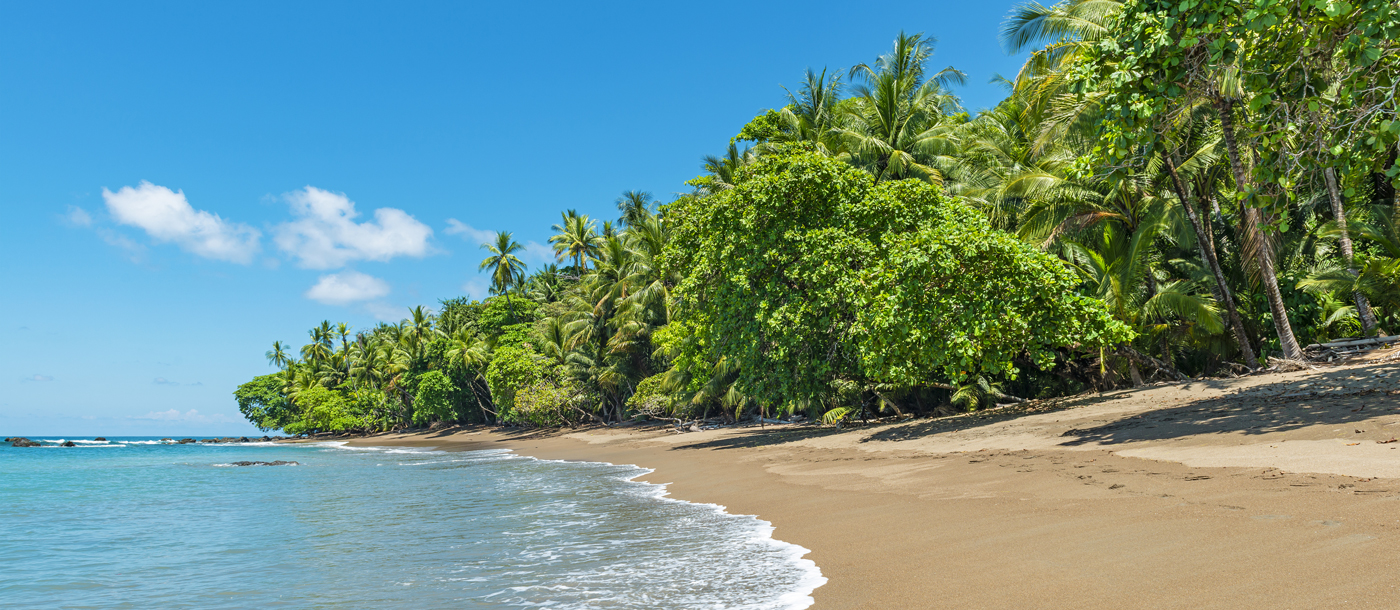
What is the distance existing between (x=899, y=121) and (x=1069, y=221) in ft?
26.9

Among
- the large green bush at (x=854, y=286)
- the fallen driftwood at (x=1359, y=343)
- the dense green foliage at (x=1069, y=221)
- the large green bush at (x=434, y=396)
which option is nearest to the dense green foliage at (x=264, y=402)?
the large green bush at (x=434, y=396)

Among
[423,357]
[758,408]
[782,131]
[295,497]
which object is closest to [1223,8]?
[295,497]

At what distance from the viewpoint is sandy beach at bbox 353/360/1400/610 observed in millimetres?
3812

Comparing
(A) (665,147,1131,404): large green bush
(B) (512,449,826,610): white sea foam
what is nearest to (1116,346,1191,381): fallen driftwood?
(A) (665,147,1131,404): large green bush

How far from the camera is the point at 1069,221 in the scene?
17.7 m

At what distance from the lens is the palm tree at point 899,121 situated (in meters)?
23.2

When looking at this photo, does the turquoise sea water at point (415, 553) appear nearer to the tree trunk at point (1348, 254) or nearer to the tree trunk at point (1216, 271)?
the tree trunk at point (1216, 271)

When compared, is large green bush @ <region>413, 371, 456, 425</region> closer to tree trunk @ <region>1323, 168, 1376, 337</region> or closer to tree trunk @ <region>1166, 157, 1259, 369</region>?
tree trunk @ <region>1166, 157, 1259, 369</region>

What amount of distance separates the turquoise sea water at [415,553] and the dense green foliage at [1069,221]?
6496 millimetres

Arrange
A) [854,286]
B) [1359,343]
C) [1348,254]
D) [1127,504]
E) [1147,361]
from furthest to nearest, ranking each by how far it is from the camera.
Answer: [1147,361], [854,286], [1348,254], [1359,343], [1127,504]

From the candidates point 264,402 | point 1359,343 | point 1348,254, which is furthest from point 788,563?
point 264,402

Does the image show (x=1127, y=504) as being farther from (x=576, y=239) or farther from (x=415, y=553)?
(x=576, y=239)

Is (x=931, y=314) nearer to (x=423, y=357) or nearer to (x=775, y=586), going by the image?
(x=775, y=586)

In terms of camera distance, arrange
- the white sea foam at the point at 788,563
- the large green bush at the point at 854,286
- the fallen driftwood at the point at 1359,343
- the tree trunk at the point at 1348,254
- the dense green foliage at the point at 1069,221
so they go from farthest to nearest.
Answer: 1. the tree trunk at the point at 1348,254
2. the large green bush at the point at 854,286
3. the fallen driftwood at the point at 1359,343
4. the dense green foliage at the point at 1069,221
5. the white sea foam at the point at 788,563
